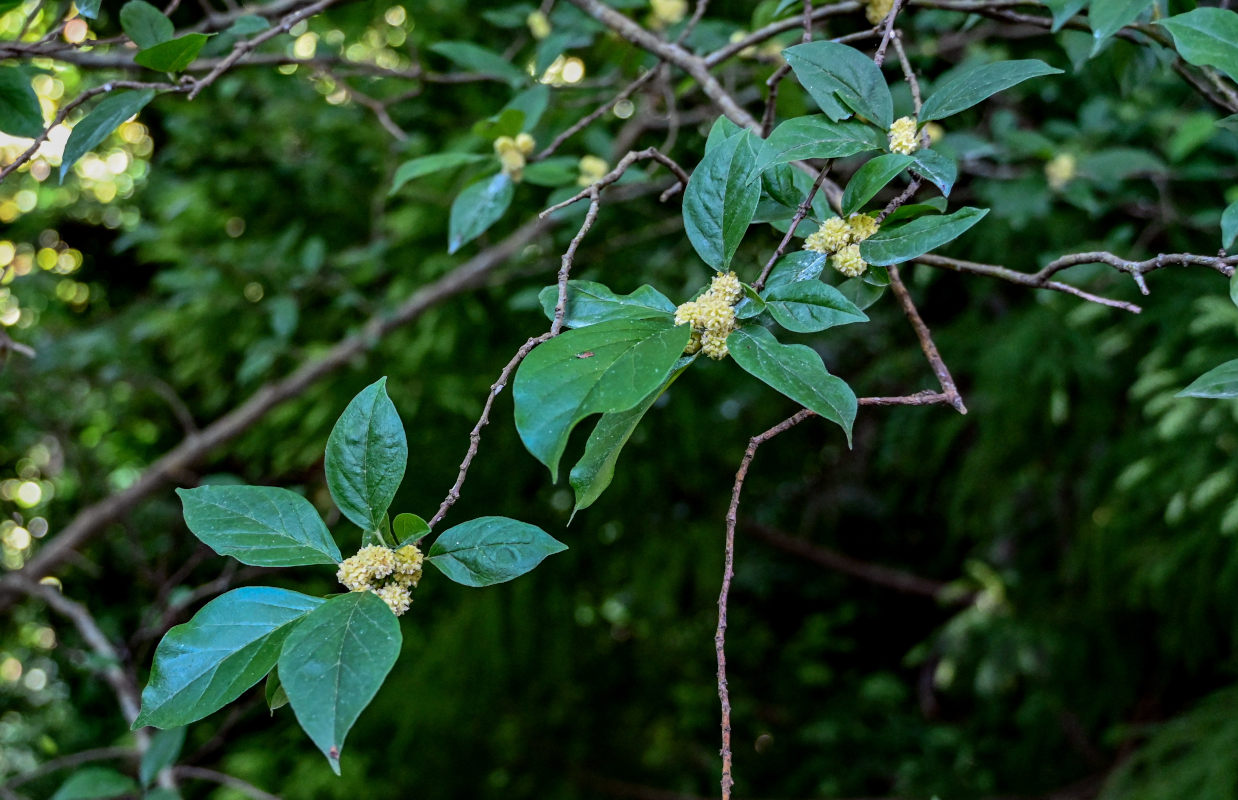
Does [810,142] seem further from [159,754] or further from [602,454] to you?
[159,754]

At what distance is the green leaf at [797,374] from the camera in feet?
1.37

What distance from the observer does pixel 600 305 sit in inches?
19.5

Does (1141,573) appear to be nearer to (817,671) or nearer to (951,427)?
(951,427)

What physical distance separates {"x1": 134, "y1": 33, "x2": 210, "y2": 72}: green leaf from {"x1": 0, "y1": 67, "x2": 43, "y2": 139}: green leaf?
0.41 feet

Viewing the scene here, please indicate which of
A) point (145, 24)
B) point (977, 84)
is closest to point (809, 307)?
point (977, 84)

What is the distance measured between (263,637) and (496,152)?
0.54 m

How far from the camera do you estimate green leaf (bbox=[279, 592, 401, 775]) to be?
37cm

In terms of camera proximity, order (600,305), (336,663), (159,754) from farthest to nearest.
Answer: (159,754) → (600,305) → (336,663)

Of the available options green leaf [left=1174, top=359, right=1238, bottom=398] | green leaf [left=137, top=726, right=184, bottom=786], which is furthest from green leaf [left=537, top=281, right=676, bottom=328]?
green leaf [left=137, top=726, right=184, bottom=786]

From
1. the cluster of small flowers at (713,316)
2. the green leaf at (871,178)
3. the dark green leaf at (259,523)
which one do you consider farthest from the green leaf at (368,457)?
the green leaf at (871,178)

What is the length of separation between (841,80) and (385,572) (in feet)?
1.25

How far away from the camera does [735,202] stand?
0.49 meters

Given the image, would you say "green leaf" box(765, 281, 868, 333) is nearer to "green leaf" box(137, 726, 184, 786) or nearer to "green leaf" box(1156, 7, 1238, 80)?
"green leaf" box(1156, 7, 1238, 80)

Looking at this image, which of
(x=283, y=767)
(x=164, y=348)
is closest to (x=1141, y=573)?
(x=283, y=767)
